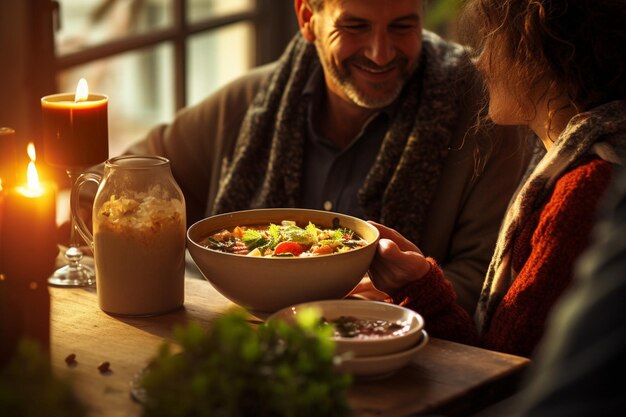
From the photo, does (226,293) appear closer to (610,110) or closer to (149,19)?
(610,110)

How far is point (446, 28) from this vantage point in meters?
4.39

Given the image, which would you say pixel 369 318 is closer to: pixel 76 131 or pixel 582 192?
pixel 582 192

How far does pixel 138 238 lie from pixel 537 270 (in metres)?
0.65

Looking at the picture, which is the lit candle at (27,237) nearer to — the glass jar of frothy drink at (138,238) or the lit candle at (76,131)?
the glass jar of frothy drink at (138,238)

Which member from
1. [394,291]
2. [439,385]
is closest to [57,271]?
[394,291]

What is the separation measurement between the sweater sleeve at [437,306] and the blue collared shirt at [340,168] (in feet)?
2.55

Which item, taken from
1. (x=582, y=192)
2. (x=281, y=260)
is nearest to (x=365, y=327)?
(x=281, y=260)

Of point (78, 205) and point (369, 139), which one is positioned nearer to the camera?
point (78, 205)

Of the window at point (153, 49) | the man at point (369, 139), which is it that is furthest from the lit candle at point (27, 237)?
the window at point (153, 49)

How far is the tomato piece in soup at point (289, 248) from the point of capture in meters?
1.61

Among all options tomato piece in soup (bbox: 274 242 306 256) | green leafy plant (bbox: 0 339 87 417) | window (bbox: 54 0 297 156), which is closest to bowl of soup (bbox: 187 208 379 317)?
tomato piece in soup (bbox: 274 242 306 256)

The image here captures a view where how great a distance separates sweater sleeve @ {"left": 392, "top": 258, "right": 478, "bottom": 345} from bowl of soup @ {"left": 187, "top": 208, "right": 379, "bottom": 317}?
0.12 metres

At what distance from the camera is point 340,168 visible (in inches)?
101

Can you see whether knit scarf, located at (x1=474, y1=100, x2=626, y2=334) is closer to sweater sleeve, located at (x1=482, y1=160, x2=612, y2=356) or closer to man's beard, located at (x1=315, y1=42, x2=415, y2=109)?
sweater sleeve, located at (x1=482, y1=160, x2=612, y2=356)
